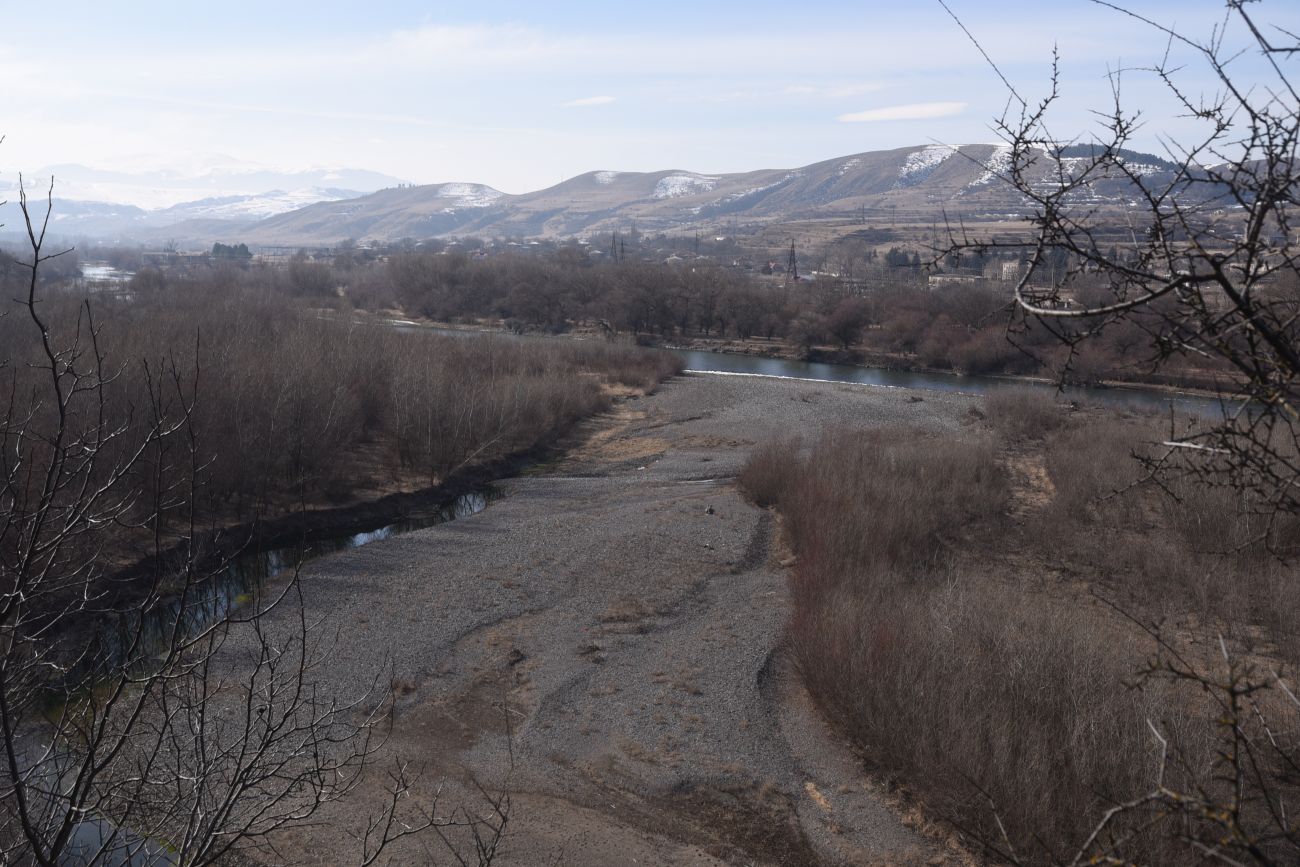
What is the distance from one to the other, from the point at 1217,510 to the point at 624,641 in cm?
1006

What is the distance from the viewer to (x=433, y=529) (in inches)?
741

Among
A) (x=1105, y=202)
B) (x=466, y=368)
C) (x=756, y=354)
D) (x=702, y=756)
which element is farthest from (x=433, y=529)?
(x=756, y=354)

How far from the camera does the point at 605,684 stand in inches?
468

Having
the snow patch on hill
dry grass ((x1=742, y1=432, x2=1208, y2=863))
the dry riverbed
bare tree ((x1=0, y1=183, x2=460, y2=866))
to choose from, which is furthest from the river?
the snow patch on hill

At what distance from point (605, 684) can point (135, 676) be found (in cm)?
789

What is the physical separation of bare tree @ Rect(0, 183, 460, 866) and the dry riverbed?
0.79 metres

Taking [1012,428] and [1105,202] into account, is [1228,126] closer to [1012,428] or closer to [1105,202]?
[1105,202]

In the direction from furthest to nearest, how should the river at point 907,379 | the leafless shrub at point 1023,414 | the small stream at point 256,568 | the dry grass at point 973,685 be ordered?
the river at point 907,379 → the leafless shrub at point 1023,414 → the small stream at point 256,568 → the dry grass at point 973,685

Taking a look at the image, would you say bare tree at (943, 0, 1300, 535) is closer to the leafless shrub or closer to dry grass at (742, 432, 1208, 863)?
dry grass at (742, 432, 1208, 863)

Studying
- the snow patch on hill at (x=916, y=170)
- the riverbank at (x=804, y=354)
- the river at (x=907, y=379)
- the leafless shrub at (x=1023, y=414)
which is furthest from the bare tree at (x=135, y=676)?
the snow patch on hill at (x=916, y=170)

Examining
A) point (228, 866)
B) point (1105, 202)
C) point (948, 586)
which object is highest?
point (1105, 202)

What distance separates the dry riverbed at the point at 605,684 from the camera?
29.3 feet

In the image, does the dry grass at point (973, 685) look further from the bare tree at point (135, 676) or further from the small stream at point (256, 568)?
the small stream at point (256, 568)

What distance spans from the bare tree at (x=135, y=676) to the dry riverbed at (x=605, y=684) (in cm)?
79
